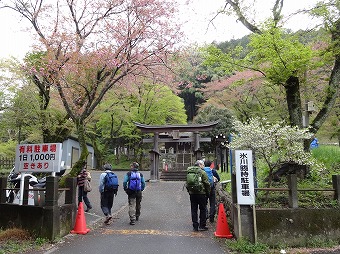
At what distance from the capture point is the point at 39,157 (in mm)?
7734

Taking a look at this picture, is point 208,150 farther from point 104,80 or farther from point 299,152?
point 299,152

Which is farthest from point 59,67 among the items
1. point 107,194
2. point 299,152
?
point 299,152

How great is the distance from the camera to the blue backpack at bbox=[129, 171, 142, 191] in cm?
865

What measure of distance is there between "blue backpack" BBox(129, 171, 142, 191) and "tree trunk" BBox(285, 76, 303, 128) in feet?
18.0

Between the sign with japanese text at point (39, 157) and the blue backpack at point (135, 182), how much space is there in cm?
215

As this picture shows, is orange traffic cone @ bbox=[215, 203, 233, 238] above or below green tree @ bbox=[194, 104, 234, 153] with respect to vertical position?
below

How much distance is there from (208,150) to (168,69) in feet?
73.5

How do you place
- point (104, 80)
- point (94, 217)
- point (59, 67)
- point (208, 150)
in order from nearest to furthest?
point (94, 217) < point (59, 67) < point (104, 80) < point (208, 150)

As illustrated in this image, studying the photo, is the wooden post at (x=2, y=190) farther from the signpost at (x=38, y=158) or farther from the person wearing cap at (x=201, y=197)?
the person wearing cap at (x=201, y=197)

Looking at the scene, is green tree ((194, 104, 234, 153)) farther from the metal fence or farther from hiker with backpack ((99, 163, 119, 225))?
hiker with backpack ((99, 163, 119, 225))

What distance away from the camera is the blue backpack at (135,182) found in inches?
340

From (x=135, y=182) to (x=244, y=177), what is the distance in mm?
3334

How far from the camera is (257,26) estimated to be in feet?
32.0

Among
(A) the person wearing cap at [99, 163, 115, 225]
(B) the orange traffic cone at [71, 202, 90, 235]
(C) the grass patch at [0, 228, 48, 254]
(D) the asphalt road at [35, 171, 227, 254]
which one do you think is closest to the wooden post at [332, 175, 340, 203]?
(D) the asphalt road at [35, 171, 227, 254]
